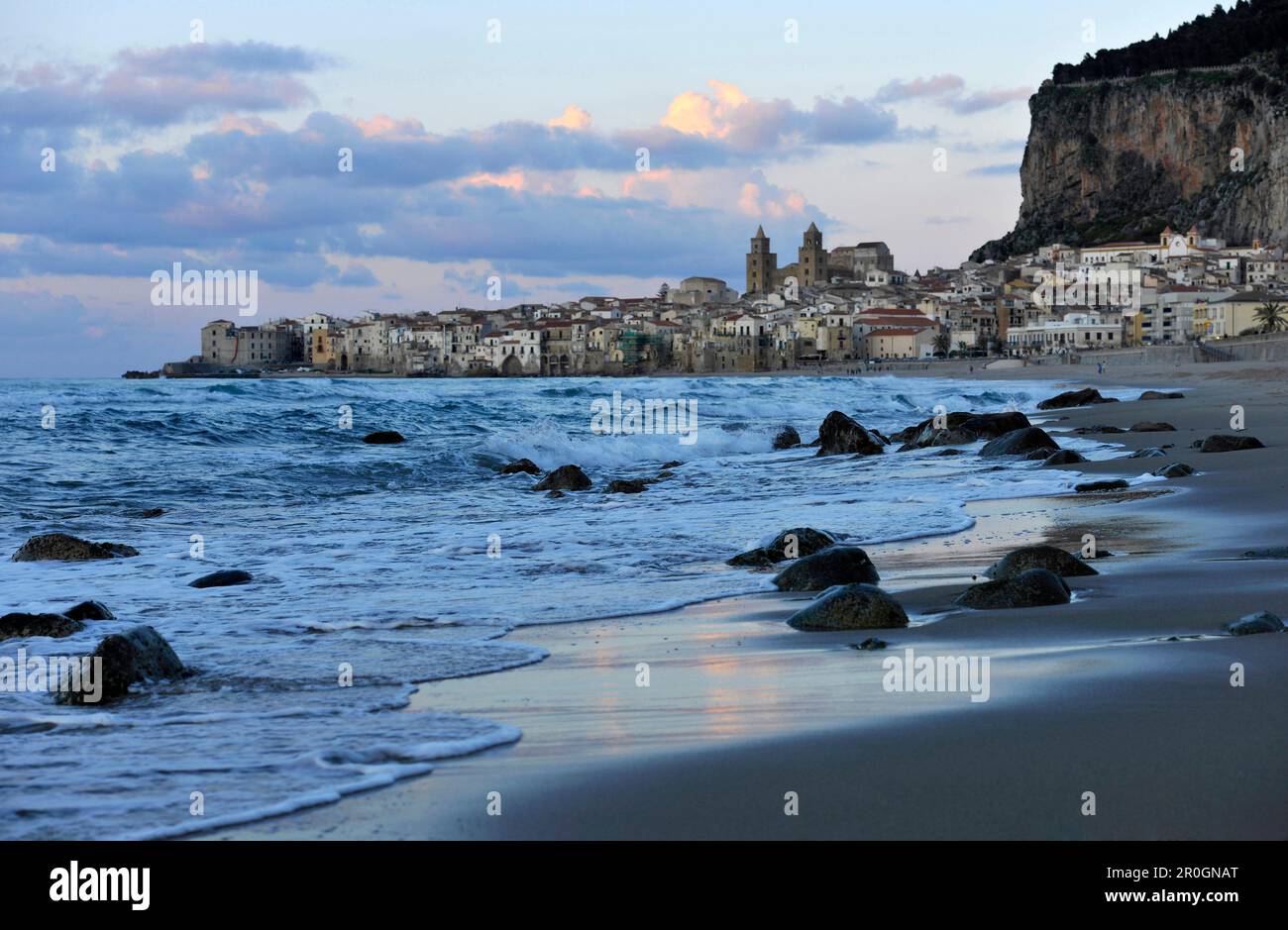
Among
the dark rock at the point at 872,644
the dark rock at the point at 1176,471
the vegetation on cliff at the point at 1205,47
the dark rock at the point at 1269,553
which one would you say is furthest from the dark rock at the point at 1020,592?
the vegetation on cliff at the point at 1205,47

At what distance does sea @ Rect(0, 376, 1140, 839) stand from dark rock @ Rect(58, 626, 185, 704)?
91mm

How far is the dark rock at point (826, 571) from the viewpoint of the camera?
7.87 m

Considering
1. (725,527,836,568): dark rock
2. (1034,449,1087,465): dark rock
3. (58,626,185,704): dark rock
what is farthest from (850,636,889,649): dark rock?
(1034,449,1087,465): dark rock

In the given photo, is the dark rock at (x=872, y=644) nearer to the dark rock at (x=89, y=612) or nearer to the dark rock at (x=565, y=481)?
the dark rock at (x=89, y=612)

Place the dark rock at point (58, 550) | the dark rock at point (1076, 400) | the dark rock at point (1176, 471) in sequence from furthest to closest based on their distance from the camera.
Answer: the dark rock at point (1076, 400) → the dark rock at point (1176, 471) → the dark rock at point (58, 550)

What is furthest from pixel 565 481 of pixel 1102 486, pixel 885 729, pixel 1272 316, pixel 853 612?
pixel 1272 316

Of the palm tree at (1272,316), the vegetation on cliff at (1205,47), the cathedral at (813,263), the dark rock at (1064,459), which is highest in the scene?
the vegetation on cliff at (1205,47)

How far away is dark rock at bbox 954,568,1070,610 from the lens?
22.1ft

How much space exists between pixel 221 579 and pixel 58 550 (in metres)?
2.02

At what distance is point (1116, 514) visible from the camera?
1072cm

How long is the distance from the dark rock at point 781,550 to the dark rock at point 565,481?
730 centimetres

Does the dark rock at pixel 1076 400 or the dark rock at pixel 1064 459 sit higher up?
the dark rock at pixel 1076 400

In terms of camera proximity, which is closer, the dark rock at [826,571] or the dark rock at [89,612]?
the dark rock at [89,612]

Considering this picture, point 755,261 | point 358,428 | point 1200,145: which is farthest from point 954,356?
point 358,428
